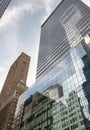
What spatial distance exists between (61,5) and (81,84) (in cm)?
12346

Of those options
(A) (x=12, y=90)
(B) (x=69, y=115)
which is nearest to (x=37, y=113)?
(B) (x=69, y=115)

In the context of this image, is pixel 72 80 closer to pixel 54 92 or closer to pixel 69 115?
pixel 54 92

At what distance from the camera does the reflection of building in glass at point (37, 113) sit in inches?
2190

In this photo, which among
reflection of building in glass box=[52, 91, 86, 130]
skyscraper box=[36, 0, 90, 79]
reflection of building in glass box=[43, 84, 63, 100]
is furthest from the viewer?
skyscraper box=[36, 0, 90, 79]

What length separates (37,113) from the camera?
2469 inches

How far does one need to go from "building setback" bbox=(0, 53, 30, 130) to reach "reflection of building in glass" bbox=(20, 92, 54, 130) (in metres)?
27.7

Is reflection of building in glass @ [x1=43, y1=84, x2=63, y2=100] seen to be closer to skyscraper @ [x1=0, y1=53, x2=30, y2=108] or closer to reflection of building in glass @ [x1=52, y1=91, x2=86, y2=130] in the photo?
reflection of building in glass @ [x1=52, y1=91, x2=86, y2=130]

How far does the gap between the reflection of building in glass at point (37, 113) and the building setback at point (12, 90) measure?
2767 cm

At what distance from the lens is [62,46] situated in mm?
118562

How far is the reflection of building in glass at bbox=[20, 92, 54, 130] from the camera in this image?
5562cm

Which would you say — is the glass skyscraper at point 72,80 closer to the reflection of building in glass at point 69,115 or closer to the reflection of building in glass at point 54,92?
the reflection of building in glass at point 69,115

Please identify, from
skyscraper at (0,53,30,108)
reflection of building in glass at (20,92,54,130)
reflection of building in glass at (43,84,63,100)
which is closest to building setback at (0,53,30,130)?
skyscraper at (0,53,30,108)

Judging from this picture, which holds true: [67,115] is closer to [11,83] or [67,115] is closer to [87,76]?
[87,76]

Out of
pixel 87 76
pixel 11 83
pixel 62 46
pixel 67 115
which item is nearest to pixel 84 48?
pixel 87 76
